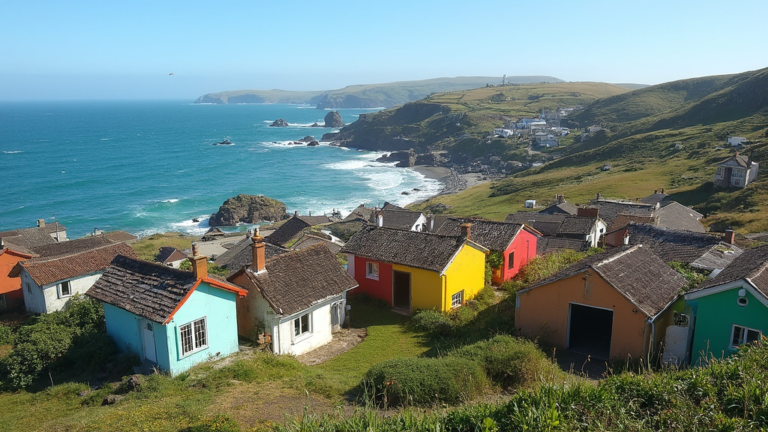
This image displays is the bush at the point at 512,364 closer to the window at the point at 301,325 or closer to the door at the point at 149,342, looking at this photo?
the window at the point at 301,325

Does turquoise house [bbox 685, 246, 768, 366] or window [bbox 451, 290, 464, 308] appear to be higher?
turquoise house [bbox 685, 246, 768, 366]

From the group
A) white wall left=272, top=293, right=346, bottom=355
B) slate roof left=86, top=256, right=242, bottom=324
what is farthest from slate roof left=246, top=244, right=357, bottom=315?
slate roof left=86, top=256, right=242, bottom=324

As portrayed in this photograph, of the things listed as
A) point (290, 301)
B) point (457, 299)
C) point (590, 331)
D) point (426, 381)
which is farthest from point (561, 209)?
point (426, 381)

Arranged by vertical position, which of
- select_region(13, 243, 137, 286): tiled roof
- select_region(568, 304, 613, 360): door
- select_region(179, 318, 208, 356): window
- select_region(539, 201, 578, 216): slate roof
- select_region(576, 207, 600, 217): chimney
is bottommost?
select_region(539, 201, 578, 216): slate roof

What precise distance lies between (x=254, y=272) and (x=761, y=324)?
18.1m

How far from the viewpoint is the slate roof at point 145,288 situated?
59.2 ft

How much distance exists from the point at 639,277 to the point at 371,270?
1344 centimetres

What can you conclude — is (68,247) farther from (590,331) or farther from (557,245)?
(557,245)

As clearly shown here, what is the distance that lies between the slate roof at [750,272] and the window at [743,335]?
4.61 ft

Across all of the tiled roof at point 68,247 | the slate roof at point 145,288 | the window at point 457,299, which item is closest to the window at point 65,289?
the slate roof at point 145,288

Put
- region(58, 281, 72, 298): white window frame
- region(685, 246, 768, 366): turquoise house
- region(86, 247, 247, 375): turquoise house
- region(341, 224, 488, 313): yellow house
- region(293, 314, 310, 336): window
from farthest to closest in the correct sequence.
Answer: region(341, 224, 488, 313): yellow house
region(58, 281, 72, 298): white window frame
region(293, 314, 310, 336): window
region(86, 247, 247, 375): turquoise house
region(685, 246, 768, 366): turquoise house

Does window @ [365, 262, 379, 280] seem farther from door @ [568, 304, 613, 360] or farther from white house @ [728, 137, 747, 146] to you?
white house @ [728, 137, 747, 146]

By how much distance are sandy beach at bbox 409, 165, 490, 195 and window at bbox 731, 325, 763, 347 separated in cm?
8440

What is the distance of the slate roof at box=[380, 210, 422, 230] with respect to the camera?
153 ft
